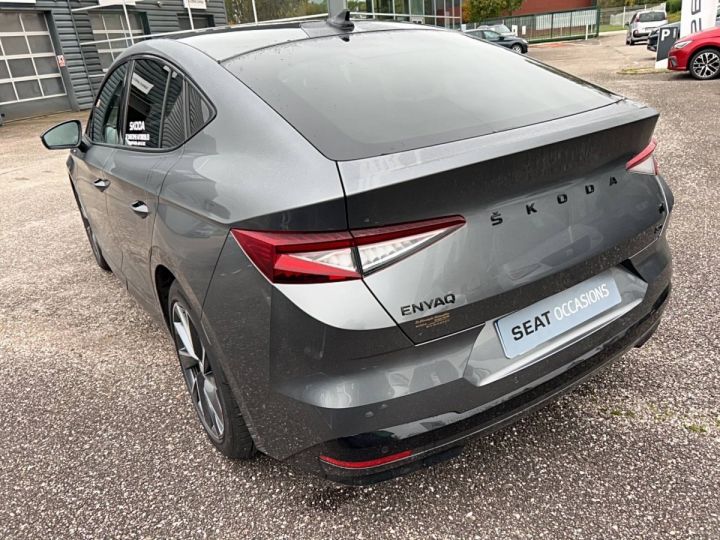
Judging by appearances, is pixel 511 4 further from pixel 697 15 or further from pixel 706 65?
pixel 706 65

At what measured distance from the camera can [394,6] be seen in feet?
72.3

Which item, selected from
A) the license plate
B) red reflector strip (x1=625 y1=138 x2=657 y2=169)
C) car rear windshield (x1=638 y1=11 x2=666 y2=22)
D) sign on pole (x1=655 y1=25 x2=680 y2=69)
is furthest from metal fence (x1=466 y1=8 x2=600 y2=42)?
the license plate

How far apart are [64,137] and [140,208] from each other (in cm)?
157

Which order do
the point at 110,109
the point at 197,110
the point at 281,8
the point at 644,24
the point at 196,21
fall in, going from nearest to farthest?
the point at 197,110 → the point at 110,109 → the point at 281,8 → the point at 196,21 → the point at 644,24

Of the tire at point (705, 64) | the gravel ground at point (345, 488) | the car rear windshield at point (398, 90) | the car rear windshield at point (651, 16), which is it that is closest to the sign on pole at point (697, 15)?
the tire at point (705, 64)

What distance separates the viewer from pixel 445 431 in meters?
1.68

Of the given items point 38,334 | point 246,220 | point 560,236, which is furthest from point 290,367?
point 38,334

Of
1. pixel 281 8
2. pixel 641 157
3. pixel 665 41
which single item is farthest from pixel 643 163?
pixel 281 8

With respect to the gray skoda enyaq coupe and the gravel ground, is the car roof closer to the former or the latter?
the gray skoda enyaq coupe

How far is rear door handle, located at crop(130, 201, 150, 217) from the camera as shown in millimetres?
2404

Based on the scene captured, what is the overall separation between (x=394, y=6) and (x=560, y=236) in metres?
22.6

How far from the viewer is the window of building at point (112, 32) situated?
1850 centimetres

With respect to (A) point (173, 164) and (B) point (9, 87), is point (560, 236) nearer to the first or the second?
(A) point (173, 164)

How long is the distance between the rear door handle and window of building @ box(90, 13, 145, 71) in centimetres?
1859
